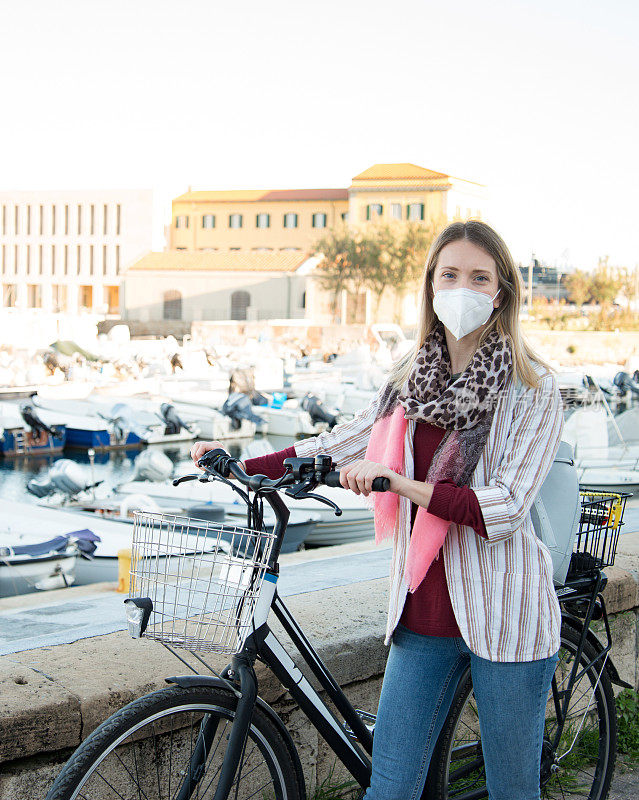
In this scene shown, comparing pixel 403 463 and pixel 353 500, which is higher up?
pixel 403 463

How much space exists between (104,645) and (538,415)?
1418 mm

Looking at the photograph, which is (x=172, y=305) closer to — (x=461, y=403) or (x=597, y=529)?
(x=597, y=529)

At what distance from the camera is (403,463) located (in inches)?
83.7

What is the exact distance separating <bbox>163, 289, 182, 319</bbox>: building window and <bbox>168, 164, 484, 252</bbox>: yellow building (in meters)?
13.8

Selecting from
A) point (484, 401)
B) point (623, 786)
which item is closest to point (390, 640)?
point (484, 401)

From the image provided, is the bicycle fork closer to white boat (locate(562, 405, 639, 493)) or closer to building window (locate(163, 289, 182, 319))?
white boat (locate(562, 405, 639, 493))

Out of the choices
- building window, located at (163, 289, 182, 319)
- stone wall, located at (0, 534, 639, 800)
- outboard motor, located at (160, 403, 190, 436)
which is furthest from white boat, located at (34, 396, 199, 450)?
building window, located at (163, 289, 182, 319)

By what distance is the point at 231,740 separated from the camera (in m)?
1.87

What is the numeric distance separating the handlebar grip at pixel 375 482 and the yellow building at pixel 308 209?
227ft

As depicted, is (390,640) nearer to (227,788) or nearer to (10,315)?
(227,788)

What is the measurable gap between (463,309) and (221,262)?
71.9m

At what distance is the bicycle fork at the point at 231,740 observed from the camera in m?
1.85

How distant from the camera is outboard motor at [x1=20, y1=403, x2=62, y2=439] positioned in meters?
27.4

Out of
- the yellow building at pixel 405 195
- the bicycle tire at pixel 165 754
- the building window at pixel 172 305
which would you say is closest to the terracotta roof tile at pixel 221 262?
the building window at pixel 172 305
